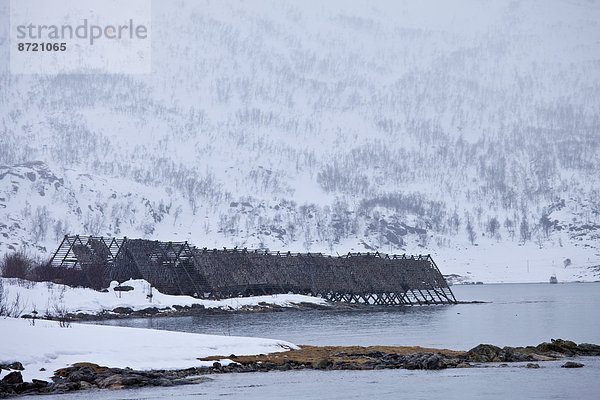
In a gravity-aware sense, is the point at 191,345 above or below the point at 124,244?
below

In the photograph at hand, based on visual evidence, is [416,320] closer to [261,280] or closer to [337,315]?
[337,315]

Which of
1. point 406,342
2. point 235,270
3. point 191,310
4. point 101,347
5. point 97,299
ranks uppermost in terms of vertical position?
point 235,270

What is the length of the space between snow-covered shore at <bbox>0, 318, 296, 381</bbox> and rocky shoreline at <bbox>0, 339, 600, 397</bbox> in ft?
2.37

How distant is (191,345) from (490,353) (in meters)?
12.8

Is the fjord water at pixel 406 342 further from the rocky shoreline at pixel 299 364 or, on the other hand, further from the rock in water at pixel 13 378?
the rock in water at pixel 13 378

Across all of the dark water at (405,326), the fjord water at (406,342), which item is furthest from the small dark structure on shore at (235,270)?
the dark water at (405,326)

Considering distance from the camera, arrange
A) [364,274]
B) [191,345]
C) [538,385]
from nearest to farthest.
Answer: [538,385]
[191,345]
[364,274]

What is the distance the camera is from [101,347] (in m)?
36.7

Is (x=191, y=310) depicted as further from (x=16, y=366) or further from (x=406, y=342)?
(x=16, y=366)

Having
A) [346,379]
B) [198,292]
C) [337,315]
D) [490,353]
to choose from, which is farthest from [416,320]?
[346,379]

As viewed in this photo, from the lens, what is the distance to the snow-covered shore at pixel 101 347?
1318 inches

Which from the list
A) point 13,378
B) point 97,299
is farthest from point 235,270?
point 13,378

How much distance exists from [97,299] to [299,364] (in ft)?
143

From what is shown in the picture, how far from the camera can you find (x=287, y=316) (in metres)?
86.9
